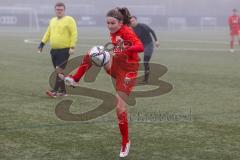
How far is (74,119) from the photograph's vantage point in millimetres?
9055

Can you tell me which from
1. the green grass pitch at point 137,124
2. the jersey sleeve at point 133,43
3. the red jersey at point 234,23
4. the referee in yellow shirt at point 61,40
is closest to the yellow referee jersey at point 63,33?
the referee in yellow shirt at point 61,40

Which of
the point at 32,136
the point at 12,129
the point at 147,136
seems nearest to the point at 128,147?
the point at 147,136

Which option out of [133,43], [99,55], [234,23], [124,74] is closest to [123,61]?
[124,74]

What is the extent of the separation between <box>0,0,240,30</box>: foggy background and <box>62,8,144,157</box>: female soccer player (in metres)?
43.4

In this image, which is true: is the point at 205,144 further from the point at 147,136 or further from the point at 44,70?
the point at 44,70

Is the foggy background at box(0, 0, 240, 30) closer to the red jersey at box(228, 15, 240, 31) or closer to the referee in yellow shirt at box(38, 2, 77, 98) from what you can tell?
the red jersey at box(228, 15, 240, 31)

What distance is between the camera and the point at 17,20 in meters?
50.1

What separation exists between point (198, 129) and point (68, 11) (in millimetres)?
47447

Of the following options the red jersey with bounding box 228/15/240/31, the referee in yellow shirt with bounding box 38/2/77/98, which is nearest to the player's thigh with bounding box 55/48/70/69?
the referee in yellow shirt with bounding box 38/2/77/98

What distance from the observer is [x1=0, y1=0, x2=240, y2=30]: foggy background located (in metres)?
50.6

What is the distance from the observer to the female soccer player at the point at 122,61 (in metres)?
6.56

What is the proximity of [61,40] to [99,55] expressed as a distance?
204 inches

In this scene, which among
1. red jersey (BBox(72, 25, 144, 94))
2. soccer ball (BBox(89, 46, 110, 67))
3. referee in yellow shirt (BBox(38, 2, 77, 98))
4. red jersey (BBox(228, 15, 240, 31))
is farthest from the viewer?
red jersey (BBox(228, 15, 240, 31))

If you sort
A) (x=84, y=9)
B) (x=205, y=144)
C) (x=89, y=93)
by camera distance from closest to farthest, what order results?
1. (x=205, y=144)
2. (x=89, y=93)
3. (x=84, y=9)
